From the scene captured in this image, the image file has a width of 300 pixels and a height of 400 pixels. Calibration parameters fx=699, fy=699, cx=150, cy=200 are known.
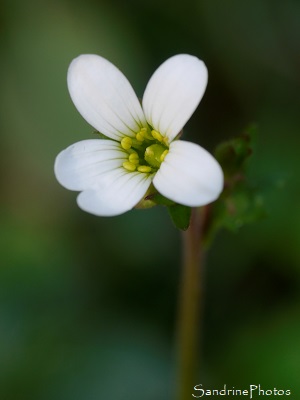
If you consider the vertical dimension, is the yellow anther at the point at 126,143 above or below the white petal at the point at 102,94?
below

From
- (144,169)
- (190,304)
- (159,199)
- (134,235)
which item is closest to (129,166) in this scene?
(144,169)

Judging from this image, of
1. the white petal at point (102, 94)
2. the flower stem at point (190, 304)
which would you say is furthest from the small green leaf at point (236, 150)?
the white petal at point (102, 94)

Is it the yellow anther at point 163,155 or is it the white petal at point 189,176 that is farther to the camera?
the yellow anther at point 163,155

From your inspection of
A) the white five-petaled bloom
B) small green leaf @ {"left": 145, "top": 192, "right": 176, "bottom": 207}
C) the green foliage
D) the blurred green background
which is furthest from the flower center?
the blurred green background

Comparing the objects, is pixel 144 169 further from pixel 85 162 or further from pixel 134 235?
pixel 134 235

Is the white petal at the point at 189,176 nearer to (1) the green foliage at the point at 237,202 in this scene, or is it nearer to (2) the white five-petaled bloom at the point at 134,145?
(2) the white five-petaled bloom at the point at 134,145

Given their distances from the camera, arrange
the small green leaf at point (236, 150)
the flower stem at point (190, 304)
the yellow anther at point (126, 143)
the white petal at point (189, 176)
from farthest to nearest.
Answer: the flower stem at point (190, 304), the small green leaf at point (236, 150), the yellow anther at point (126, 143), the white petal at point (189, 176)

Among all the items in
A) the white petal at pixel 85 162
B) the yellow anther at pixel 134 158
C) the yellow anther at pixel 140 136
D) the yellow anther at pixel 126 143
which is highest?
the yellow anther at pixel 140 136
